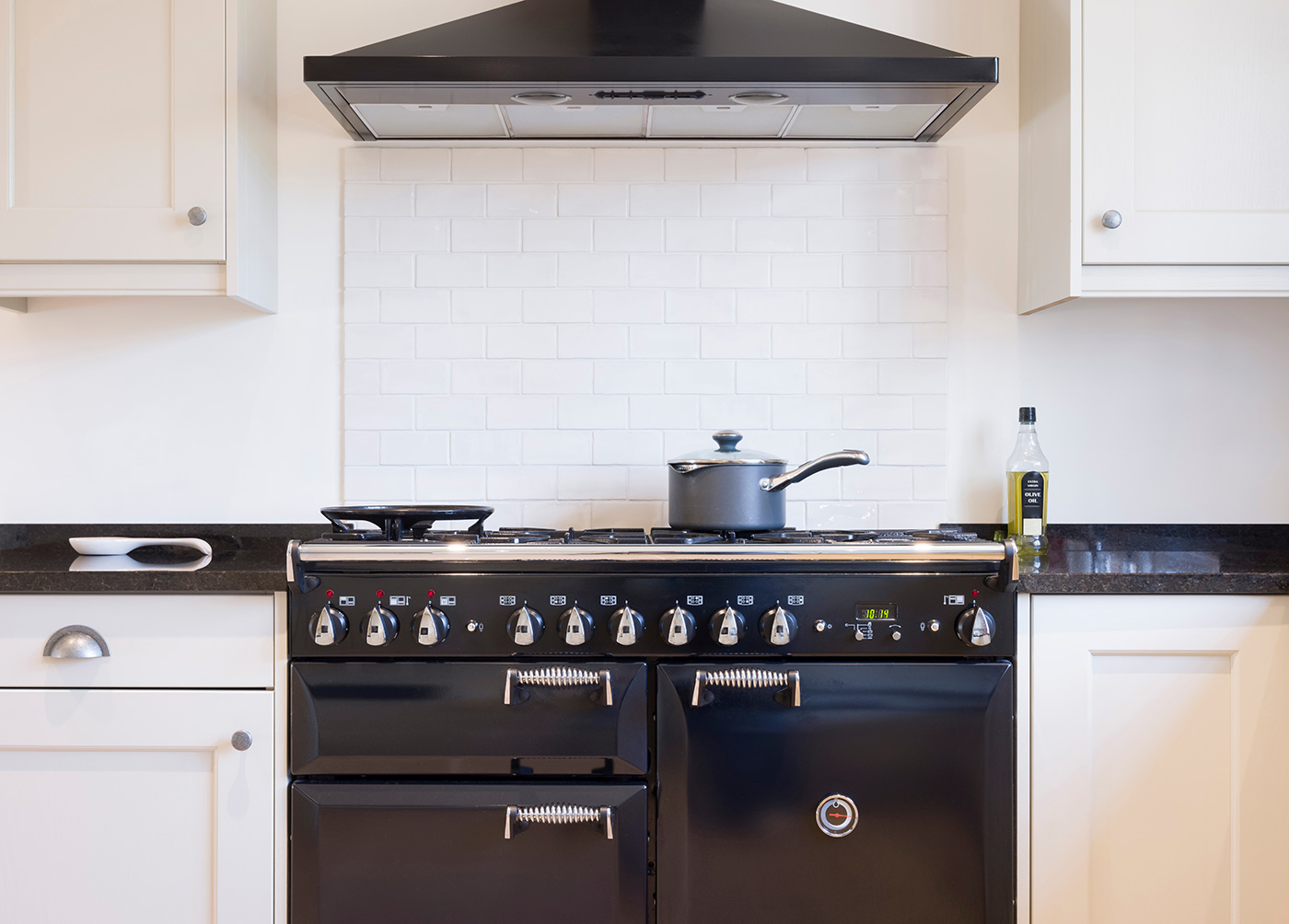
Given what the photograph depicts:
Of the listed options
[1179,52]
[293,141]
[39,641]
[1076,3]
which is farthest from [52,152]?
[1179,52]

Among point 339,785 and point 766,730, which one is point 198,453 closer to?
point 339,785

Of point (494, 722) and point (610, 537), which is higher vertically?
point (610, 537)

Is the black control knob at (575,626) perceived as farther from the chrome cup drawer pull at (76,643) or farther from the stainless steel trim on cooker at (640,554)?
the chrome cup drawer pull at (76,643)

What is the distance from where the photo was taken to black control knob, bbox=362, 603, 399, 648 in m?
1.47

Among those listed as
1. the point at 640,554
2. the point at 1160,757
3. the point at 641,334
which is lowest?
the point at 1160,757

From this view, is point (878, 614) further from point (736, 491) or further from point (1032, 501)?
point (1032, 501)

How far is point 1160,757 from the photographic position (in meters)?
1.52

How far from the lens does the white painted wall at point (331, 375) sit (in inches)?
82.0

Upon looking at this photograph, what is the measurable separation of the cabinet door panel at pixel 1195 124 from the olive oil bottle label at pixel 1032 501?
50cm

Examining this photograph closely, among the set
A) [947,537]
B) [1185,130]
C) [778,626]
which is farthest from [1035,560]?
[1185,130]

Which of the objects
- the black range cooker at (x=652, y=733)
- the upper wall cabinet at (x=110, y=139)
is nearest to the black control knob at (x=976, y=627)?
the black range cooker at (x=652, y=733)

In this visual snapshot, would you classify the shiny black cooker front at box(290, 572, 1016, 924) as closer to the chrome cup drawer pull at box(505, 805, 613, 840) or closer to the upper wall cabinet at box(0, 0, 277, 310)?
the chrome cup drawer pull at box(505, 805, 613, 840)

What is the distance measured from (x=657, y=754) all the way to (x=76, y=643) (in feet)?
3.36

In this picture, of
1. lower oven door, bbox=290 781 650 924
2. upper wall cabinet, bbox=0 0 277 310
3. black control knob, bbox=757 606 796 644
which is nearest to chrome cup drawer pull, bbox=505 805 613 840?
lower oven door, bbox=290 781 650 924
